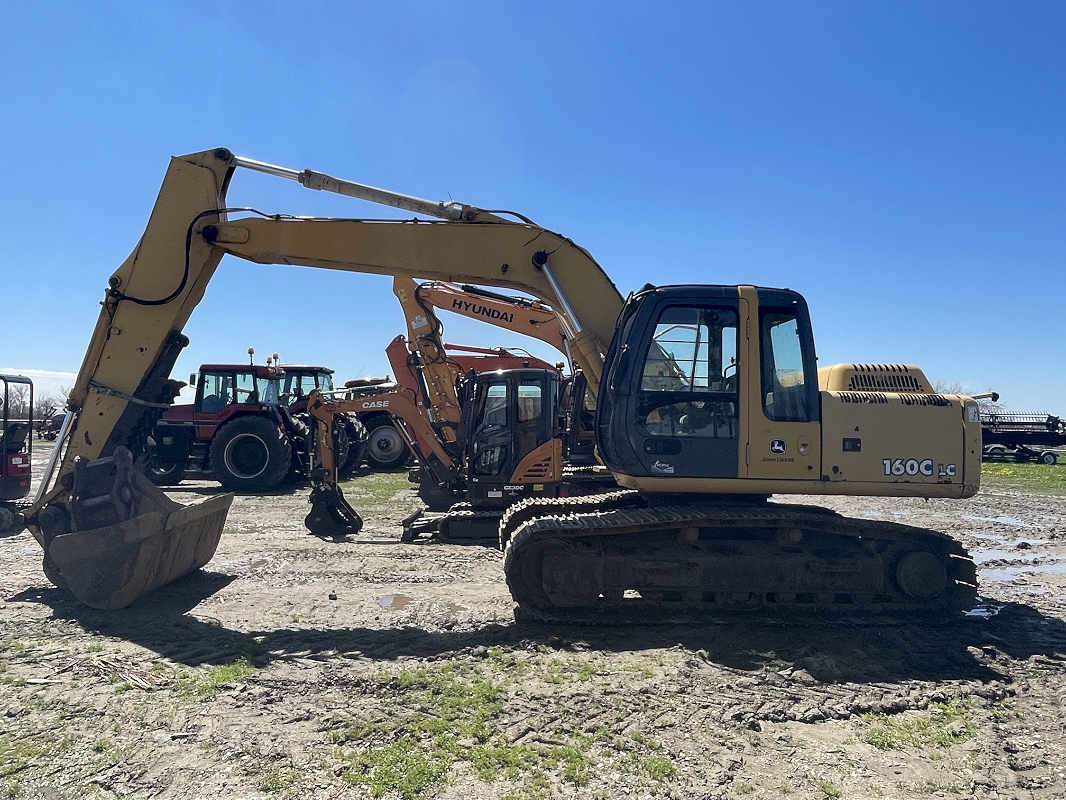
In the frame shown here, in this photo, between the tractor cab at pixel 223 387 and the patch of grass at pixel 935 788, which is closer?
the patch of grass at pixel 935 788

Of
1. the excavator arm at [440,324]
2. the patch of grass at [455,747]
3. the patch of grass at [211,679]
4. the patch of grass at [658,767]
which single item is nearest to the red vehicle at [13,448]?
the excavator arm at [440,324]

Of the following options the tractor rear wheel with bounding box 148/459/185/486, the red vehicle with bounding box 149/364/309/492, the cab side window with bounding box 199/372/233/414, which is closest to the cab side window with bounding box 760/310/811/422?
the red vehicle with bounding box 149/364/309/492

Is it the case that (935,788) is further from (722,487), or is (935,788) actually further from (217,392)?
(217,392)

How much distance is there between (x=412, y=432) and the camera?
41.6 feet

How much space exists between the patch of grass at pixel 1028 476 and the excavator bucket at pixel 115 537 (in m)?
19.2

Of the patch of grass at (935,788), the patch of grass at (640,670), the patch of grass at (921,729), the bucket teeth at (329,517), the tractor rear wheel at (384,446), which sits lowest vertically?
the patch of grass at (935,788)

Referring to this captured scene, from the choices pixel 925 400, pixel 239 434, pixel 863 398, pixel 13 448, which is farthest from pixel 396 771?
pixel 239 434

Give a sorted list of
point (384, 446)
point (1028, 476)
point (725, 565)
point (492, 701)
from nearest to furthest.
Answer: point (492, 701) → point (725, 565) → point (384, 446) → point (1028, 476)

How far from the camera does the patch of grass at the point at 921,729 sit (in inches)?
156

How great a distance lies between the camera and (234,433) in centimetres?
1612

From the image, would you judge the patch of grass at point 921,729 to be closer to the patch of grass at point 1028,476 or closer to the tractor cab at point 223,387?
the tractor cab at point 223,387

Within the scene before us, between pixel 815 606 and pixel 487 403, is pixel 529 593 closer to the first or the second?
pixel 815 606

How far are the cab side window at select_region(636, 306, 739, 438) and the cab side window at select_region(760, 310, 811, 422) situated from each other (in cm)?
27

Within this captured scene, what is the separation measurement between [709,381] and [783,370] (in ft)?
2.08
